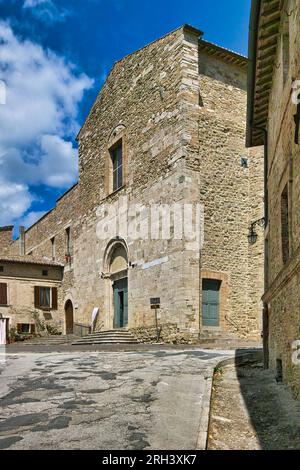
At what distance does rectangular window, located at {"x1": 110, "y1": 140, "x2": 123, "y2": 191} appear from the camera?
20.5 meters

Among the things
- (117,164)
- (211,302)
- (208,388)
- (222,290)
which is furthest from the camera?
(117,164)

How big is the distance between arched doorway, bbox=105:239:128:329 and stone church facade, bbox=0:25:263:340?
42 millimetres

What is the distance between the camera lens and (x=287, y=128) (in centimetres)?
660

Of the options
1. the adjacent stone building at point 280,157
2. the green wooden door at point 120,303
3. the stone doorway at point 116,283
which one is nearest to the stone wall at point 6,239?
the stone doorway at point 116,283

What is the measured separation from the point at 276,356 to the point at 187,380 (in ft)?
4.73

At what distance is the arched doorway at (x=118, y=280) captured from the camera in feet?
63.3

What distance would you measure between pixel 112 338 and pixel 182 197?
5.71 meters

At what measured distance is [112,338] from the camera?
1745 cm

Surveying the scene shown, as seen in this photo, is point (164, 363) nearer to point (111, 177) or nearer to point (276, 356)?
point (276, 356)

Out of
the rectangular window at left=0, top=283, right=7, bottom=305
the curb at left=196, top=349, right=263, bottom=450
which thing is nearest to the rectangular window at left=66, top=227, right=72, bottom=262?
the rectangular window at left=0, top=283, right=7, bottom=305

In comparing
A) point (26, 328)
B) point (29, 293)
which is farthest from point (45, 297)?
point (26, 328)

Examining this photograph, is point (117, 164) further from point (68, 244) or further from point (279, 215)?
point (279, 215)

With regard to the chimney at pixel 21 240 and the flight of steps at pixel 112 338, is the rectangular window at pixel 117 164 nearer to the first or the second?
the flight of steps at pixel 112 338

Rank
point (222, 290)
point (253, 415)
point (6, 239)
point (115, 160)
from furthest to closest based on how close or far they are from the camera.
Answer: point (6, 239) < point (115, 160) < point (222, 290) < point (253, 415)
